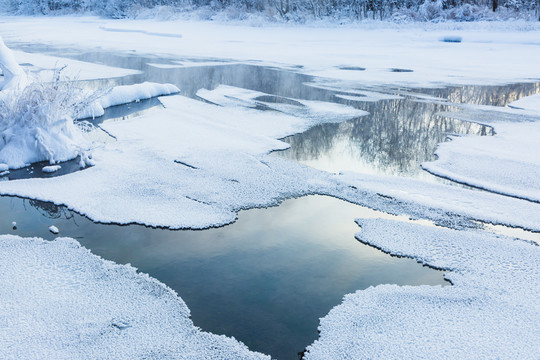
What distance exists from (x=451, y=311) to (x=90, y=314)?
86.8 inches

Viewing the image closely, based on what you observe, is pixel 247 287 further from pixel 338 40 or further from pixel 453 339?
pixel 338 40

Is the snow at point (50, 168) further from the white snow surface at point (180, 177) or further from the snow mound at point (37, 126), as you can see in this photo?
the white snow surface at point (180, 177)

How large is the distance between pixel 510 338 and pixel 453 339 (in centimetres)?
33

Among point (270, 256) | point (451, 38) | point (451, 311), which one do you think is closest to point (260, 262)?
point (270, 256)

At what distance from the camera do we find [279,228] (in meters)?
4.12

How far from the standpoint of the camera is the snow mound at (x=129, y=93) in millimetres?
9008

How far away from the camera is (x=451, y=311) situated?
116 inches

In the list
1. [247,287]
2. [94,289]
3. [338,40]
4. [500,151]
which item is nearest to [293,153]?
[500,151]

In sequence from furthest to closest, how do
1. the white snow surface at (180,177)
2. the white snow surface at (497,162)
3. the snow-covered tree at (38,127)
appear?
1. the snow-covered tree at (38,127)
2. the white snow surface at (497,162)
3. the white snow surface at (180,177)

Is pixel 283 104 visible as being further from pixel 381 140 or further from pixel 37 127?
pixel 37 127

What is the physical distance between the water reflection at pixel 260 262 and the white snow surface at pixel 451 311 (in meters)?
0.14

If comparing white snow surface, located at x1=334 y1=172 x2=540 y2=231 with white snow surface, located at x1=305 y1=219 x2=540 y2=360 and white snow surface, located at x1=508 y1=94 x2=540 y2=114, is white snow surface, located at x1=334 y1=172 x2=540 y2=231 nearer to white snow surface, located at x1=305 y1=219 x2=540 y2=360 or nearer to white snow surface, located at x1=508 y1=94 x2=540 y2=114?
white snow surface, located at x1=305 y1=219 x2=540 y2=360

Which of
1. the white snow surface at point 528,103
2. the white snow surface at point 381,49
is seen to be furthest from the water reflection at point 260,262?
the white snow surface at point 381,49

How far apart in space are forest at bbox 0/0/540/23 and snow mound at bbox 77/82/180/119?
18673 millimetres
